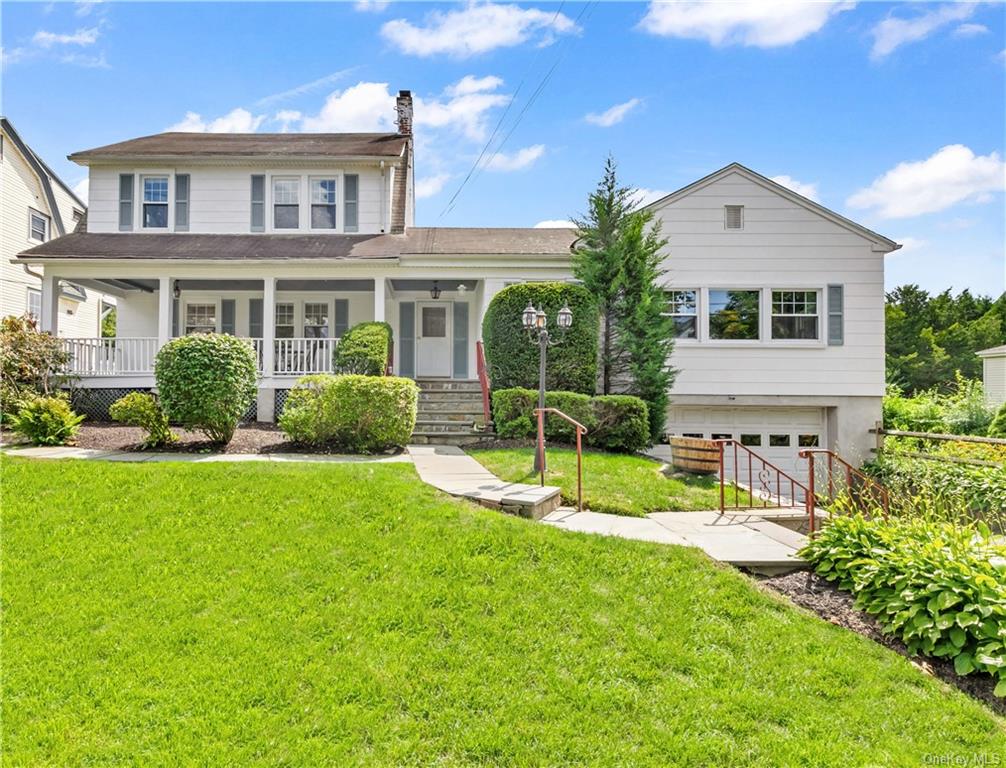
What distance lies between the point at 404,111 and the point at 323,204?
17.2ft

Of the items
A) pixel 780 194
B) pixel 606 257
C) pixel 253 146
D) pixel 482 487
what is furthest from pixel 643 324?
pixel 253 146

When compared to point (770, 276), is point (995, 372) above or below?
below

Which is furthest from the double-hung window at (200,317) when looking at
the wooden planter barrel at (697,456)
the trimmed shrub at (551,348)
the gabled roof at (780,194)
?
the wooden planter barrel at (697,456)

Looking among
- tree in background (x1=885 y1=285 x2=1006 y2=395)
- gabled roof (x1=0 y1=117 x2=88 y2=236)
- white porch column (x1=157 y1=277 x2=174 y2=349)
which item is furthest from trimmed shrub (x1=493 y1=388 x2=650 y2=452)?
tree in background (x1=885 y1=285 x2=1006 y2=395)

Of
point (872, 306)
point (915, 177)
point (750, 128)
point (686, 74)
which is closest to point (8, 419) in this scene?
point (686, 74)

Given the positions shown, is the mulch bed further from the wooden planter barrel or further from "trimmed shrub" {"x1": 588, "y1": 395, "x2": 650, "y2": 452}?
"trimmed shrub" {"x1": 588, "y1": 395, "x2": 650, "y2": 452}

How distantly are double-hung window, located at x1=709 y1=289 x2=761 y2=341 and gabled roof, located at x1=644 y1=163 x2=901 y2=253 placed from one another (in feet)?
7.71

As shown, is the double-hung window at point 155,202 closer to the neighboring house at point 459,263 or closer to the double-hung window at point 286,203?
the neighboring house at point 459,263

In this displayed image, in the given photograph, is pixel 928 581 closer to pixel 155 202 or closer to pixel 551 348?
pixel 551 348

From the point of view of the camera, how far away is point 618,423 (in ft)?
34.2

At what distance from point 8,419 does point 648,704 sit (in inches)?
422

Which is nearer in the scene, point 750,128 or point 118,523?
point 118,523

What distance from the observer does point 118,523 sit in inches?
203

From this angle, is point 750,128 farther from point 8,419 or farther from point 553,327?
point 8,419
